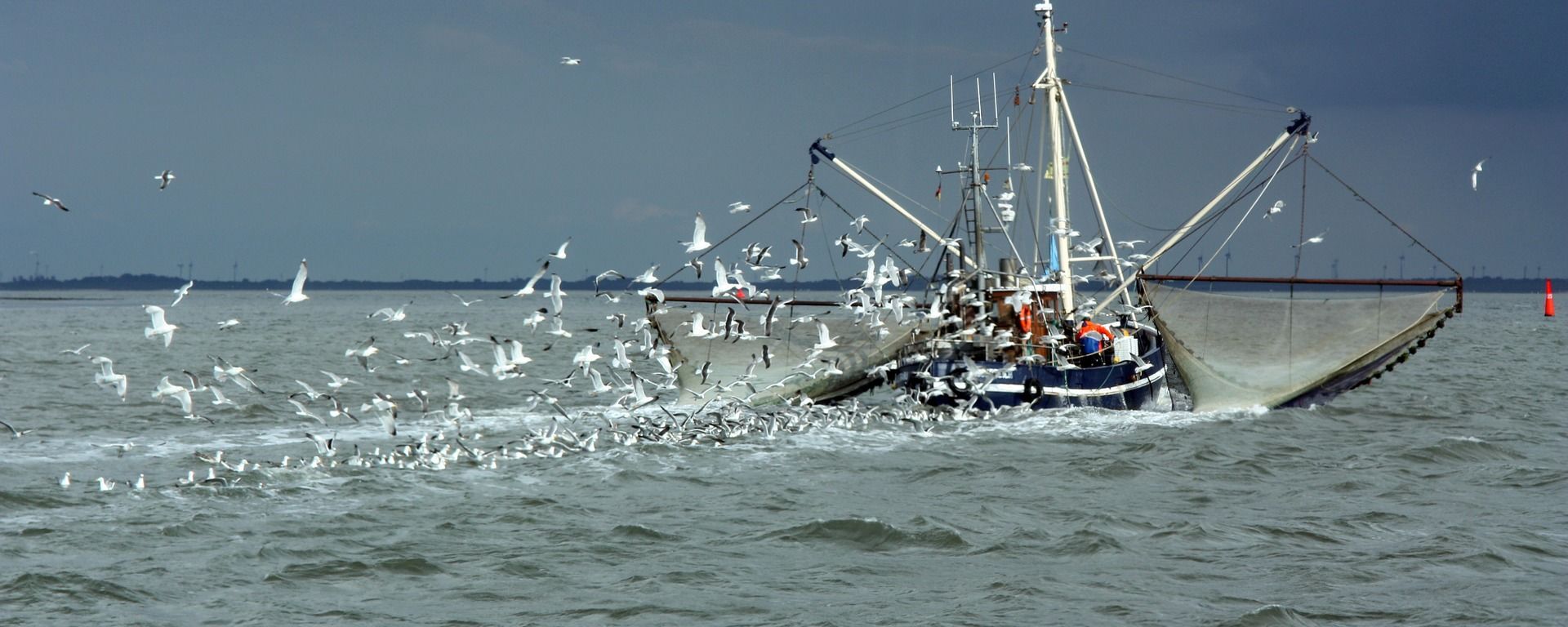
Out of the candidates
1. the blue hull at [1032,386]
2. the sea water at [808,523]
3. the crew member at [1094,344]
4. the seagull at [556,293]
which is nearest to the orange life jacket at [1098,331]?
the crew member at [1094,344]

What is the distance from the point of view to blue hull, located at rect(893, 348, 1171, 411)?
103ft

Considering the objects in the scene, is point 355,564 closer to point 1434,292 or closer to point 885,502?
point 885,502

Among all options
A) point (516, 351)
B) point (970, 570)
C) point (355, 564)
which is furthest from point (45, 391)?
point (970, 570)

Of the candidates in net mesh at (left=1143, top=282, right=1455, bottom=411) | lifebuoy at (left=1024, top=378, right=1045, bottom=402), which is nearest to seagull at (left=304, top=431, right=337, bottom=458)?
lifebuoy at (left=1024, top=378, right=1045, bottom=402)

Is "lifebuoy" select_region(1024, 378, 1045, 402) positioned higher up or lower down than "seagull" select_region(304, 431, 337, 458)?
higher up

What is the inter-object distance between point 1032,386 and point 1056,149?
9.60m

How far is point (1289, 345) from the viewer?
35844 millimetres

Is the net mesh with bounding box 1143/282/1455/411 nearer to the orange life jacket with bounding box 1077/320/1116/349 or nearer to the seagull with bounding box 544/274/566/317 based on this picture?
the orange life jacket with bounding box 1077/320/1116/349

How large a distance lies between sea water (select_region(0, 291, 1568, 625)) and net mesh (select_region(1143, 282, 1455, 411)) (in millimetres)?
1959

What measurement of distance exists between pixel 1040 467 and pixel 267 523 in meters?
12.8

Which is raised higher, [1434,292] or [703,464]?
→ [1434,292]

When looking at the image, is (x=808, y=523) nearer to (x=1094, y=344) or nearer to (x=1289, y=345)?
(x=1094, y=344)

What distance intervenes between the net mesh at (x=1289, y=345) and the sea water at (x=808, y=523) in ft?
6.43

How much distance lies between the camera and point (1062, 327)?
3462 cm
